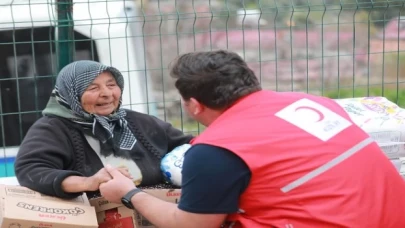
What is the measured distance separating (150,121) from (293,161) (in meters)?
1.05

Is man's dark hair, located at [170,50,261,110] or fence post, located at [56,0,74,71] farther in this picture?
fence post, located at [56,0,74,71]

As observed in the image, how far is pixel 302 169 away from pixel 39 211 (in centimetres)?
98

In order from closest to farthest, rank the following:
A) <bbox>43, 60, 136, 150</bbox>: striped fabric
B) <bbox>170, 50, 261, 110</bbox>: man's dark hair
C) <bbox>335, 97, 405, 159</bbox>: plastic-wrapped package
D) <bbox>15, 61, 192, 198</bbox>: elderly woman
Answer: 1. <bbox>170, 50, 261, 110</bbox>: man's dark hair
2. <bbox>15, 61, 192, 198</bbox>: elderly woman
3. <bbox>43, 60, 136, 150</bbox>: striped fabric
4. <bbox>335, 97, 405, 159</bbox>: plastic-wrapped package

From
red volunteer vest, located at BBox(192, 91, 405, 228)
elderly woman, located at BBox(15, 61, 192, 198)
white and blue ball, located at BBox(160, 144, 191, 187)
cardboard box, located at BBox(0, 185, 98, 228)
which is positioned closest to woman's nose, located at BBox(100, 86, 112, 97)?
elderly woman, located at BBox(15, 61, 192, 198)

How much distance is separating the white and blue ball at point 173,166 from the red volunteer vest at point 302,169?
0.61m

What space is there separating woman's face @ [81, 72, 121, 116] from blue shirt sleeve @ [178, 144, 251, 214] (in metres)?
0.82

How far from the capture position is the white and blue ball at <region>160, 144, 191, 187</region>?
11.2 feet

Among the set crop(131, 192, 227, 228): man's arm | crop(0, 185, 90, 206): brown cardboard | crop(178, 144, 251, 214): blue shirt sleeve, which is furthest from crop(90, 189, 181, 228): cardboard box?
crop(178, 144, 251, 214): blue shirt sleeve

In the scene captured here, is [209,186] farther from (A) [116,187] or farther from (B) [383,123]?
(B) [383,123]

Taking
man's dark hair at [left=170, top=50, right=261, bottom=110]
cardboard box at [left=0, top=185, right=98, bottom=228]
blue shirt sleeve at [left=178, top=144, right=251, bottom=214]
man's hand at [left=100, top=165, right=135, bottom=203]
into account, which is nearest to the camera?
blue shirt sleeve at [left=178, top=144, right=251, bottom=214]

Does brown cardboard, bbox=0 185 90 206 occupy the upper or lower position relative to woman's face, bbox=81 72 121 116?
lower

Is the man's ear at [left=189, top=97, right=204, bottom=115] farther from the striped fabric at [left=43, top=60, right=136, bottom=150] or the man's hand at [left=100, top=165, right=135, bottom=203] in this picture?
the striped fabric at [left=43, top=60, right=136, bottom=150]

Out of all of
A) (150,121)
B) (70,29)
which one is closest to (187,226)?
(150,121)

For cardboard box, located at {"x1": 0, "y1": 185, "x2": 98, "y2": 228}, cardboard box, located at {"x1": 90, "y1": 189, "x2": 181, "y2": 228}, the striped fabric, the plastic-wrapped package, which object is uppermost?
the striped fabric
